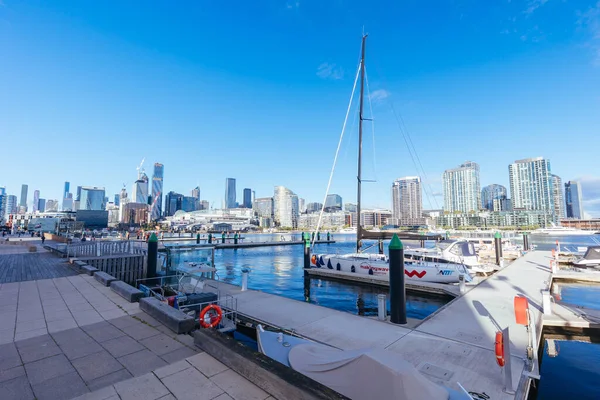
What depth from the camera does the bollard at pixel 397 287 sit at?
402 inches

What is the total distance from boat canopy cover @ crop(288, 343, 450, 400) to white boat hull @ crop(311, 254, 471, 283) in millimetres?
17252

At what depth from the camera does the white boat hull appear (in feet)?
64.0

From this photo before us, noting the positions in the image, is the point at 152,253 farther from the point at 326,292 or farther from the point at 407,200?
the point at 407,200

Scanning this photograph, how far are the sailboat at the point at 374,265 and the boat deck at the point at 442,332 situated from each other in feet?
14.1

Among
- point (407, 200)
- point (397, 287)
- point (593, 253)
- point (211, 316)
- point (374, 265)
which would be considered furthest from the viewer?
point (407, 200)

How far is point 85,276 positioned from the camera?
1386 centimetres

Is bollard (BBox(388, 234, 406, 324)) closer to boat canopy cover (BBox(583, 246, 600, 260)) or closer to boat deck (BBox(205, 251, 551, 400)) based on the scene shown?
boat deck (BBox(205, 251, 551, 400))

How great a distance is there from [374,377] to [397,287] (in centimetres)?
671

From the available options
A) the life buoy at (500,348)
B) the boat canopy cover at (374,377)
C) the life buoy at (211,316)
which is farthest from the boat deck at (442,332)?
the boat canopy cover at (374,377)

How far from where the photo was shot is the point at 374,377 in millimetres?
4262

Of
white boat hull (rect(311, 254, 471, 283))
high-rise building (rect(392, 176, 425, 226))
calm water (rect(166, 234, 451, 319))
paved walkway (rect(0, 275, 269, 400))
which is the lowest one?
calm water (rect(166, 234, 451, 319))

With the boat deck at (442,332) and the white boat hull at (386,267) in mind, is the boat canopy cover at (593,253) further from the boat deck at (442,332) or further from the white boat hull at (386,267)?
the boat deck at (442,332)

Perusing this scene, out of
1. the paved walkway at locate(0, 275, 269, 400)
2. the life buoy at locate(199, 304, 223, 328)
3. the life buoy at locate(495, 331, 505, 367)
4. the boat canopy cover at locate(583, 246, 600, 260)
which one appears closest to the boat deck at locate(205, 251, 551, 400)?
the life buoy at locate(495, 331, 505, 367)

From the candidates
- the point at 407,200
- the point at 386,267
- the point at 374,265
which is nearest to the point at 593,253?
the point at 386,267
